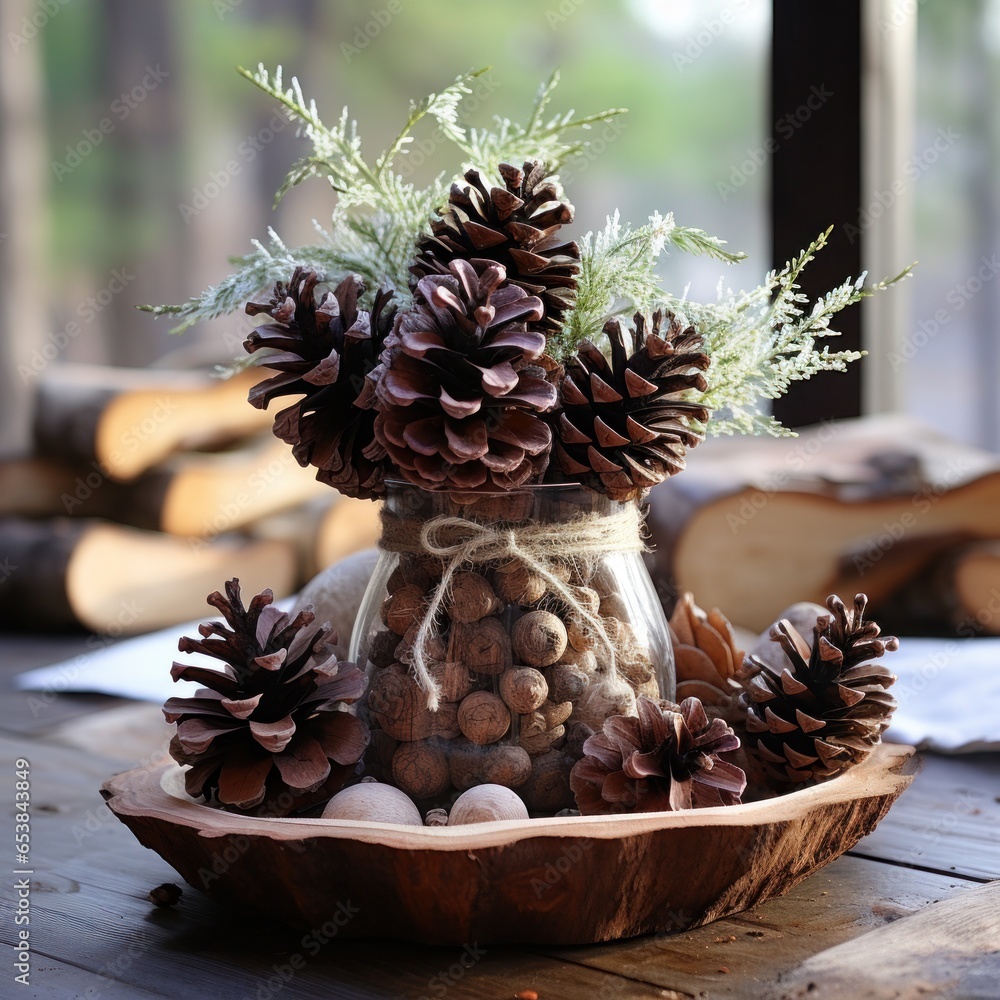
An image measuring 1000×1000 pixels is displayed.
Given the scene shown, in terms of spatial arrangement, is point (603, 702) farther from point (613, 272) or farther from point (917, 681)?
point (917, 681)

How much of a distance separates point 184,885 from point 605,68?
567cm

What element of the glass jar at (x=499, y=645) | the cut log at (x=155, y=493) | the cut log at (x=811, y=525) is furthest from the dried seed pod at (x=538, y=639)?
the cut log at (x=155, y=493)

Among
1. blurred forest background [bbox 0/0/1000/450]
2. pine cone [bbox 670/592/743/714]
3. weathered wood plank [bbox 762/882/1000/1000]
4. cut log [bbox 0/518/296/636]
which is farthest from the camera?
blurred forest background [bbox 0/0/1000/450]

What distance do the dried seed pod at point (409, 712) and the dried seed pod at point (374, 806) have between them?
0.03 m

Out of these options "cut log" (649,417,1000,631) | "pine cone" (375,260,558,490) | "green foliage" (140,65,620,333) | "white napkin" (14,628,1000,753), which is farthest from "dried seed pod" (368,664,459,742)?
"cut log" (649,417,1000,631)

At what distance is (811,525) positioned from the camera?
1173 mm

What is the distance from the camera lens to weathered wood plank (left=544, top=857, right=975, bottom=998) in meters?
0.46

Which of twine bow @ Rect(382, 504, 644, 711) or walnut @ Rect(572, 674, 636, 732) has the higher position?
twine bow @ Rect(382, 504, 644, 711)

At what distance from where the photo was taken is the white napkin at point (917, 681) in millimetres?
832

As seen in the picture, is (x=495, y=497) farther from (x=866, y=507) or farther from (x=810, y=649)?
(x=866, y=507)

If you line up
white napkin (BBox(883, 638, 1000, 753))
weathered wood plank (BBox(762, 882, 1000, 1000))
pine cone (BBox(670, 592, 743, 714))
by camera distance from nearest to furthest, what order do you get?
weathered wood plank (BBox(762, 882, 1000, 1000)) → pine cone (BBox(670, 592, 743, 714)) → white napkin (BBox(883, 638, 1000, 753))

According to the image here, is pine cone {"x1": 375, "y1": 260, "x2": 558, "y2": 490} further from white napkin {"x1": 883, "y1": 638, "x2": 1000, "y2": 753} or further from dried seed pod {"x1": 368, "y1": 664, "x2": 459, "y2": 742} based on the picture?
white napkin {"x1": 883, "y1": 638, "x2": 1000, "y2": 753}

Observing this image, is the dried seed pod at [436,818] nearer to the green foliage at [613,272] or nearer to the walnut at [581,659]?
the walnut at [581,659]

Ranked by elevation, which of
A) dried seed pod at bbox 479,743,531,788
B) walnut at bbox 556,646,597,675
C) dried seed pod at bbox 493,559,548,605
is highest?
dried seed pod at bbox 493,559,548,605
